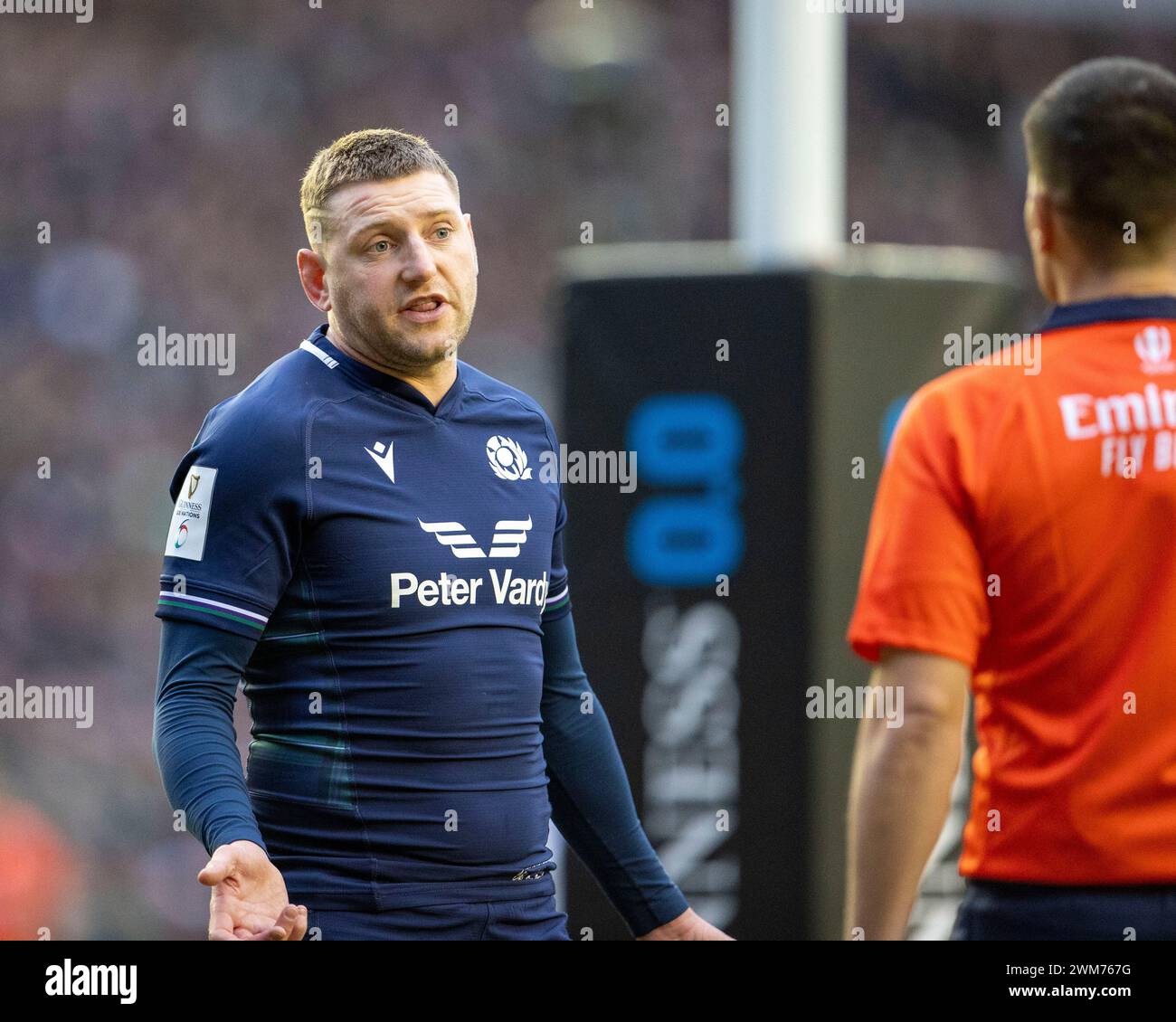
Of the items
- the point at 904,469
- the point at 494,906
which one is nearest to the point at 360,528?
the point at 494,906

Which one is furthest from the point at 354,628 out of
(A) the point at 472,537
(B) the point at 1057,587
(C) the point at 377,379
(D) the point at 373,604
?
(B) the point at 1057,587

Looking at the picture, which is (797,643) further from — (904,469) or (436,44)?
(436,44)

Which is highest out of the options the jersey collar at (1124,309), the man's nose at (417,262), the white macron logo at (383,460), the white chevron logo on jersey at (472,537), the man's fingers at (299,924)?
the man's nose at (417,262)

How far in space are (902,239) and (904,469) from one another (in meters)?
12.6

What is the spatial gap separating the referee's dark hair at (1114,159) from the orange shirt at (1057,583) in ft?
0.28

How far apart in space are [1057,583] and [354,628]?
0.85 m

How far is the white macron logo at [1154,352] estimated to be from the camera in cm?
203

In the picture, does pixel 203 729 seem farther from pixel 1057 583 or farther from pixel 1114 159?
pixel 1114 159

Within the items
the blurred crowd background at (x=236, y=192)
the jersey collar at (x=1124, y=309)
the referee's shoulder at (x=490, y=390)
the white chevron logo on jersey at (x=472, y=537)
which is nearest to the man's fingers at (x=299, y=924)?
the white chevron logo on jersey at (x=472, y=537)

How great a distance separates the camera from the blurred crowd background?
A: 449 inches

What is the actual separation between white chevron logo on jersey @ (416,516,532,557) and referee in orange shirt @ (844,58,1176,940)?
0.47 m

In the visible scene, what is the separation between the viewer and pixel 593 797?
2426 millimetres

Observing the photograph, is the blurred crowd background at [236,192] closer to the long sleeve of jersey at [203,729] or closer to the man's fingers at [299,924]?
the long sleeve of jersey at [203,729]
